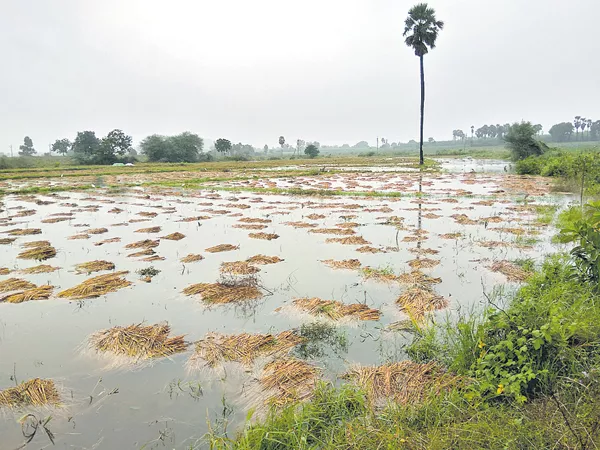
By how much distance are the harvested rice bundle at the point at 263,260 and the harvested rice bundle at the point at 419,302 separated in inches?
113

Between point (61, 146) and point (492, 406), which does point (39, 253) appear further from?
point (61, 146)

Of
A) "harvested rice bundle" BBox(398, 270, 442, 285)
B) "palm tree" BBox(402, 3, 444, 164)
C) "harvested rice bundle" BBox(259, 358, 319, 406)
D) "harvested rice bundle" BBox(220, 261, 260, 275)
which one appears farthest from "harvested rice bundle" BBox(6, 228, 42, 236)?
"palm tree" BBox(402, 3, 444, 164)

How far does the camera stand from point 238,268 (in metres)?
6.96

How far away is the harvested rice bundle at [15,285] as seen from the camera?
614cm

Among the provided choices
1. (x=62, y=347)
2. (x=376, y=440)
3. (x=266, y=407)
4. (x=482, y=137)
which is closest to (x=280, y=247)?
(x=62, y=347)

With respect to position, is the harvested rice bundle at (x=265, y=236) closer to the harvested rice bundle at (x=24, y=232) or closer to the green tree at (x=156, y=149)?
the harvested rice bundle at (x=24, y=232)

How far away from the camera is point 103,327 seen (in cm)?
476

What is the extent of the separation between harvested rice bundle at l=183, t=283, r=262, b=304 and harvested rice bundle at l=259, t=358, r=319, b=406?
6.45ft

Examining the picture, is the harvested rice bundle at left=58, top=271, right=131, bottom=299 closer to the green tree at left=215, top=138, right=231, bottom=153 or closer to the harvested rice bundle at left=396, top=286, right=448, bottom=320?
the harvested rice bundle at left=396, top=286, right=448, bottom=320

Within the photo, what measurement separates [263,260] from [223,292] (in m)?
1.80

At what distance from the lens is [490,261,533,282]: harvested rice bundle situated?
599 centimetres

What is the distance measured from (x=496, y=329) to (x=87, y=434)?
11.8ft

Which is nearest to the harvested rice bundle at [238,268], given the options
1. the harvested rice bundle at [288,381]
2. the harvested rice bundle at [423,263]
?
the harvested rice bundle at [423,263]

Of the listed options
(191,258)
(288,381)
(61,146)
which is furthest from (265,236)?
(61,146)
